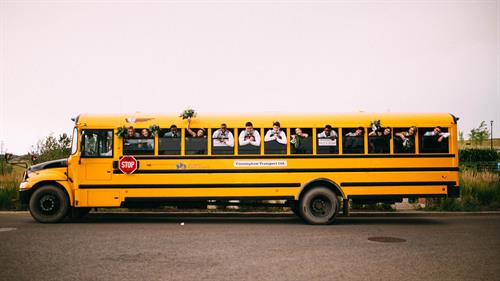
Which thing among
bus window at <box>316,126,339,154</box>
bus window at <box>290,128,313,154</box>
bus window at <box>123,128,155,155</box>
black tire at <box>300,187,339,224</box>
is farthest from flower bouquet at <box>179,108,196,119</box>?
black tire at <box>300,187,339,224</box>

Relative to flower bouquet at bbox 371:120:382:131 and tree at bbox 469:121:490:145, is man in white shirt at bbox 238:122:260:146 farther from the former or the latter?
tree at bbox 469:121:490:145

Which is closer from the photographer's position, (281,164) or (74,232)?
(74,232)

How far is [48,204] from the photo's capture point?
10.9 m

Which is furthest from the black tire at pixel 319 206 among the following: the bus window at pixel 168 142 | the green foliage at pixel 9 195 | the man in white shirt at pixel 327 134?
the green foliage at pixel 9 195

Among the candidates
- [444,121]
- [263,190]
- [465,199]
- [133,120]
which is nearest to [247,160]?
[263,190]

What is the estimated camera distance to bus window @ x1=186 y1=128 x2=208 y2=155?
427 inches

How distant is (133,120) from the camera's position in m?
11.0

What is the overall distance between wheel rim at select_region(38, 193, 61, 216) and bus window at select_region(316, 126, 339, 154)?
6761mm

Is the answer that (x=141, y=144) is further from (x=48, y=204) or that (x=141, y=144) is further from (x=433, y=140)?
(x=433, y=140)

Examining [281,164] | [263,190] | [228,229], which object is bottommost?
[228,229]

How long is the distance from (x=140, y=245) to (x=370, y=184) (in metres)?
5.83

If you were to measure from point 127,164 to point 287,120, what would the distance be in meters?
4.17

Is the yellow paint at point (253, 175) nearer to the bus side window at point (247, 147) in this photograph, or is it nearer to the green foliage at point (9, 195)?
the bus side window at point (247, 147)

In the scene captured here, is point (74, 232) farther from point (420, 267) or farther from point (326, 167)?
point (420, 267)
